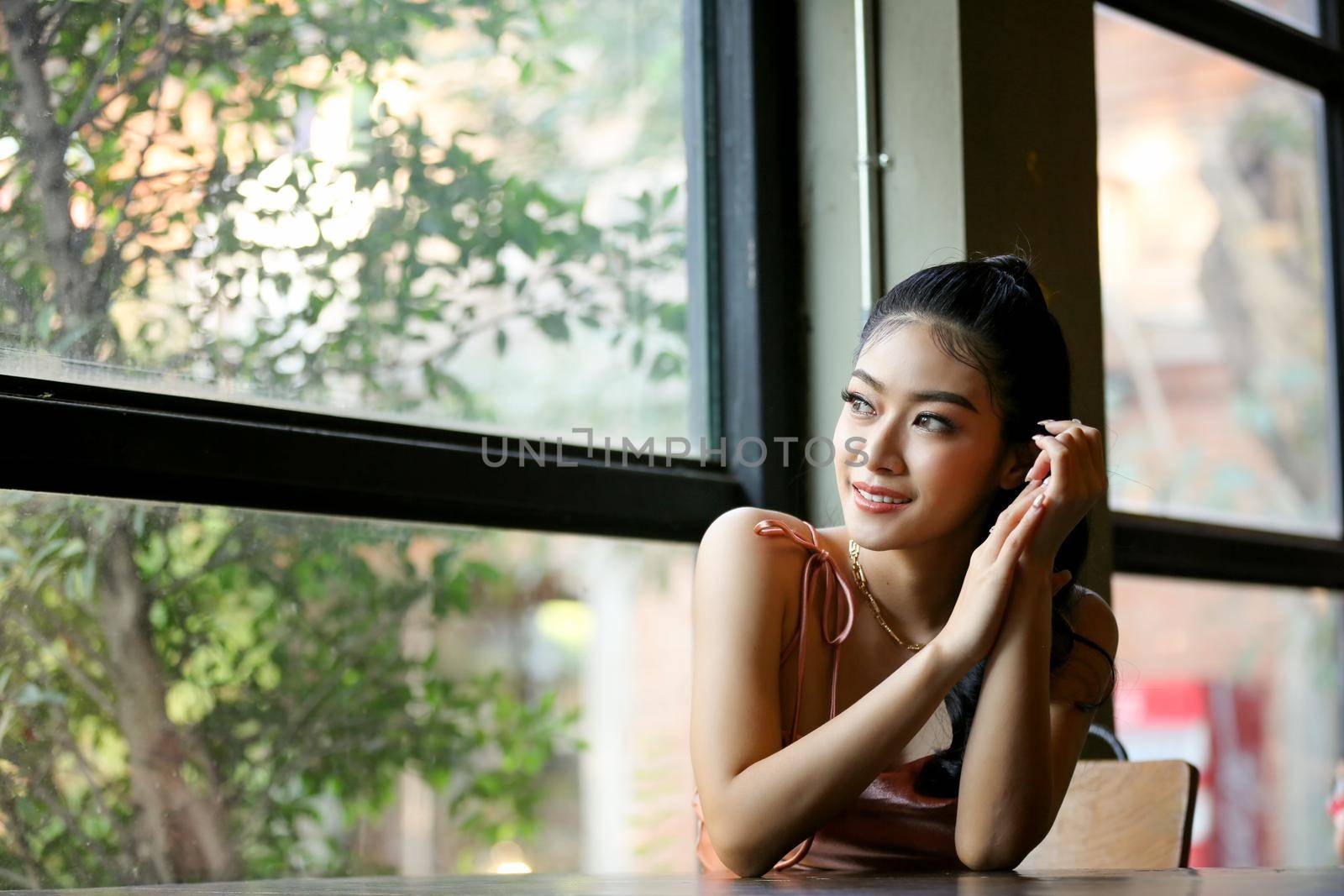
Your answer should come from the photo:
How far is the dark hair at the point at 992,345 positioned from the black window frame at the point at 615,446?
0.60 meters

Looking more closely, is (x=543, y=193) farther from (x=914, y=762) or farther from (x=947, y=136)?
(x=914, y=762)

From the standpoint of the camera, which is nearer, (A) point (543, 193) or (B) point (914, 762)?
(B) point (914, 762)

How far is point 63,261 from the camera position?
1.70 meters

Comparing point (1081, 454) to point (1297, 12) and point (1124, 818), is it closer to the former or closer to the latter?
point (1124, 818)

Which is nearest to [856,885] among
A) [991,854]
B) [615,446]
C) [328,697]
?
[991,854]

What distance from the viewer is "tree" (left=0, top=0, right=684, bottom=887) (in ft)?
5.57

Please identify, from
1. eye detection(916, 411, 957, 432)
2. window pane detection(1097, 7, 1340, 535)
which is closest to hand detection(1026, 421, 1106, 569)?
eye detection(916, 411, 957, 432)

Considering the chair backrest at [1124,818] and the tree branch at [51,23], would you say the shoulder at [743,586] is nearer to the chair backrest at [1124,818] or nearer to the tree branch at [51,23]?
the chair backrest at [1124,818]

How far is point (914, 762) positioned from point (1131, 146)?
86.3 inches

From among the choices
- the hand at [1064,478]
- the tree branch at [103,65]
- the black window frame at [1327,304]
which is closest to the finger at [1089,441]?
the hand at [1064,478]

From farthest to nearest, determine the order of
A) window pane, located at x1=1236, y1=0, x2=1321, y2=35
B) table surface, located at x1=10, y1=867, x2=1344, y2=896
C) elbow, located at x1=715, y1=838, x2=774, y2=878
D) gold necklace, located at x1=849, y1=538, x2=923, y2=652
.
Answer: window pane, located at x1=1236, y1=0, x2=1321, y2=35 < gold necklace, located at x1=849, y1=538, x2=923, y2=652 < elbow, located at x1=715, y1=838, x2=774, y2=878 < table surface, located at x1=10, y1=867, x2=1344, y2=896

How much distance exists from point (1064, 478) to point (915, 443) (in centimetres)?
19

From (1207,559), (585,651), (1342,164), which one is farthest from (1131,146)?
(585,651)

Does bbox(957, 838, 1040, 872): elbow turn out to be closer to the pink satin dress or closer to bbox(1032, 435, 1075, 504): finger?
the pink satin dress
